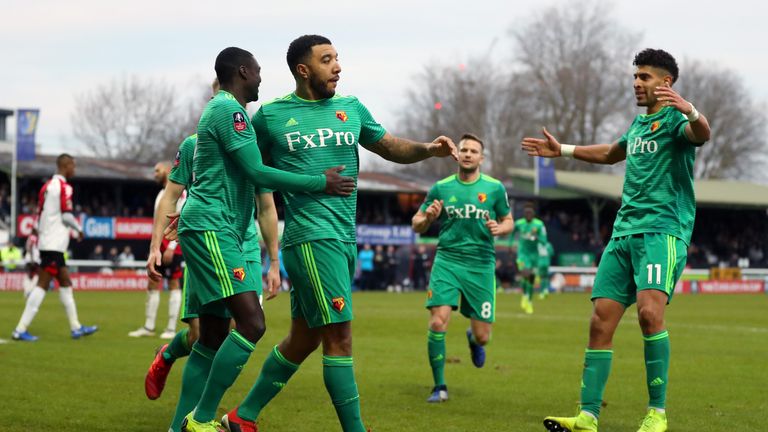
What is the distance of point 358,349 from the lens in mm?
15148

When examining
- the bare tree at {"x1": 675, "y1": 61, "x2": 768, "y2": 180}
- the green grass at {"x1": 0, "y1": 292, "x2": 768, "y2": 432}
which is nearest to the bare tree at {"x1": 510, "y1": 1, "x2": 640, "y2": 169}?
the bare tree at {"x1": 675, "y1": 61, "x2": 768, "y2": 180}

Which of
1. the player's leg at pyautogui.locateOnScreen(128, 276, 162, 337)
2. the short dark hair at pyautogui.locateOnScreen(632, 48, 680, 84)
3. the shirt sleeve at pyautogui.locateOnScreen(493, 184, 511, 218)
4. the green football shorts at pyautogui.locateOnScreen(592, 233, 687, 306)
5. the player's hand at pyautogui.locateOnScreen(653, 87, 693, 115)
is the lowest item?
the player's leg at pyautogui.locateOnScreen(128, 276, 162, 337)

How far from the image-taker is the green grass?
8.54 metres

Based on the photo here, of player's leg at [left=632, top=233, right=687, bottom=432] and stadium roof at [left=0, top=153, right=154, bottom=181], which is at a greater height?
stadium roof at [left=0, top=153, right=154, bottom=181]

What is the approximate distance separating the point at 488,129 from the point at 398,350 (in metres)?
62.6

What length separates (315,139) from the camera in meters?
6.89

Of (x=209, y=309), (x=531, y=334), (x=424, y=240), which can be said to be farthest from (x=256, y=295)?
(x=424, y=240)

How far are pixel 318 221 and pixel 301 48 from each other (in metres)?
1.10

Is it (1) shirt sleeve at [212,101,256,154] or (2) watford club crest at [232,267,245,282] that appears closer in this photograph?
(1) shirt sleeve at [212,101,256,154]

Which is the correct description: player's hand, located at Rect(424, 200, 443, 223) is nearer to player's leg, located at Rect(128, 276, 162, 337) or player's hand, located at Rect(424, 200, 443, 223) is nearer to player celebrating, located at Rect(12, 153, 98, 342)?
player celebrating, located at Rect(12, 153, 98, 342)

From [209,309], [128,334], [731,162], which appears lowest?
[128,334]

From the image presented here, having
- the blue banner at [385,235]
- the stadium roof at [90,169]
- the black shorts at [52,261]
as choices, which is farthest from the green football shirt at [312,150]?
the blue banner at [385,235]

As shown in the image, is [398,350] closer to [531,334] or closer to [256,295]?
[531,334]

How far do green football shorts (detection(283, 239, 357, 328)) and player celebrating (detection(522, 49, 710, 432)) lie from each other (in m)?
1.82
